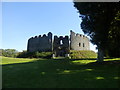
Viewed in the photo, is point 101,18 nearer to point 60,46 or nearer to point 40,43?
point 60,46

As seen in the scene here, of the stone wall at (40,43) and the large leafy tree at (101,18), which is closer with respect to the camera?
the large leafy tree at (101,18)

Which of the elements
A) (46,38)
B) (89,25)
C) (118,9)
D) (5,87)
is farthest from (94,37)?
(46,38)

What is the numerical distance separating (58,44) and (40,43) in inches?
266

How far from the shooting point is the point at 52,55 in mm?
44312

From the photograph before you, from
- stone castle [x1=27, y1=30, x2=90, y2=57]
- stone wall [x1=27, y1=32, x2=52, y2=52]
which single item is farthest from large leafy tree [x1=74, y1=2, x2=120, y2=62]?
stone wall [x1=27, y1=32, x2=52, y2=52]

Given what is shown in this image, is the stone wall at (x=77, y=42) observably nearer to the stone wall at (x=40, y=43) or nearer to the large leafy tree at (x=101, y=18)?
the stone wall at (x=40, y=43)

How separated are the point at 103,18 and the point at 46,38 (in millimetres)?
37526

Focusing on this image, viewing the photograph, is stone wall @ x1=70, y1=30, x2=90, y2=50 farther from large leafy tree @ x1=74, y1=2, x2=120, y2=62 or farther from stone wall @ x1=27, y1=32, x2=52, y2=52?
large leafy tree @ x1=74, y1=2, x2=120, y2=62

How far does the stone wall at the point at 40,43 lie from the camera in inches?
1970

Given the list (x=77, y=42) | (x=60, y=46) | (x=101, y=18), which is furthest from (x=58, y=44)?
(x=101, y=18)

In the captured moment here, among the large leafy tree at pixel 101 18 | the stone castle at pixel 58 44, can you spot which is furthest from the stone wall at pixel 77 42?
the large leafy tree at pixel 101 18

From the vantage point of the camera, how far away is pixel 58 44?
49.5 m


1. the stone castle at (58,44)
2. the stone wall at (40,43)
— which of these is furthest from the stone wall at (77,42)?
the stone wall at (40,43)

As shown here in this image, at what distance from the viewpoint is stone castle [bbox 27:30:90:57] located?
4803 centimetres
